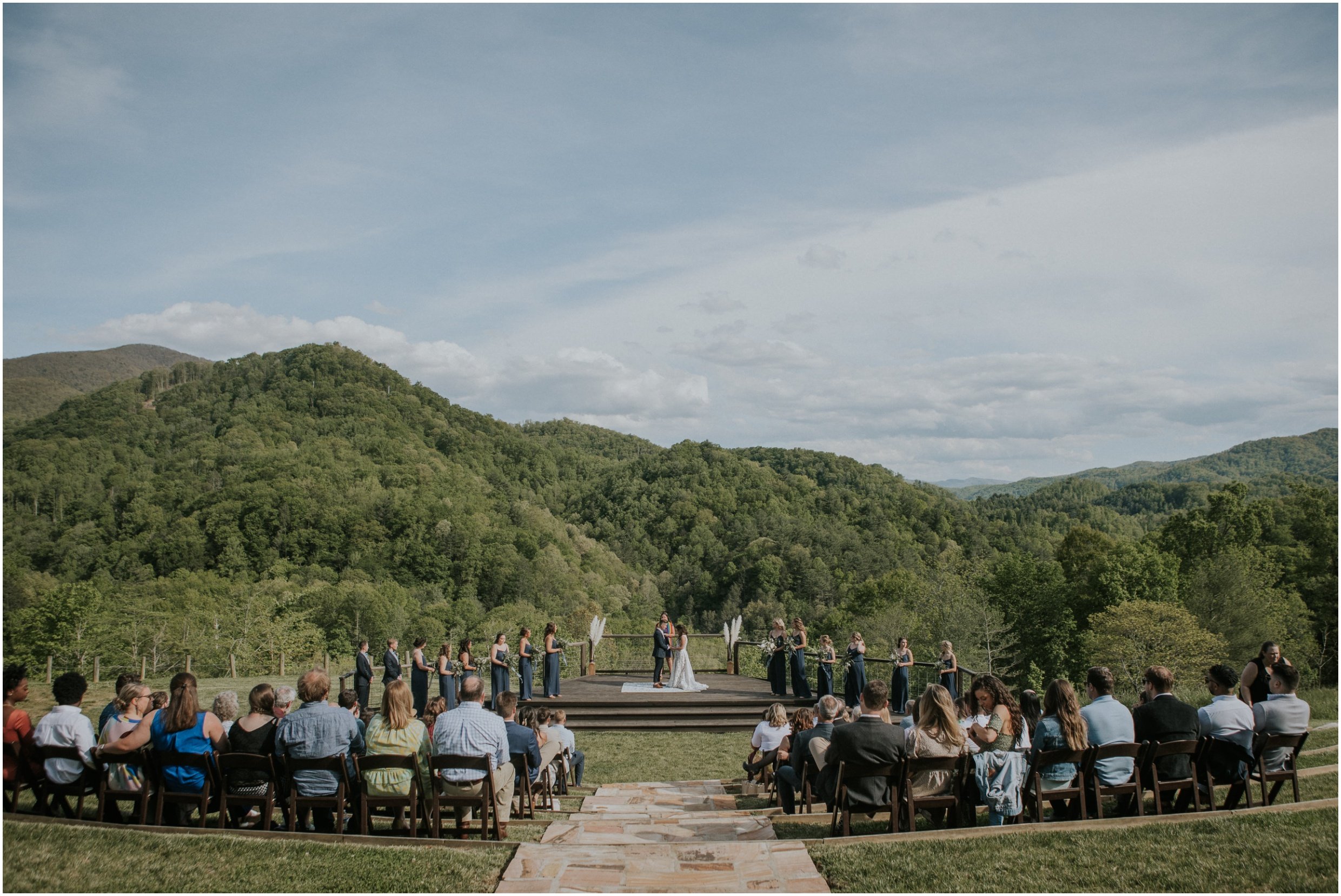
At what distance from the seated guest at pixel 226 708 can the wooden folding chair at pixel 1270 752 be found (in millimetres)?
7280

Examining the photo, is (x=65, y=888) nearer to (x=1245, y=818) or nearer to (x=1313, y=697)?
(x=1245, y=818)

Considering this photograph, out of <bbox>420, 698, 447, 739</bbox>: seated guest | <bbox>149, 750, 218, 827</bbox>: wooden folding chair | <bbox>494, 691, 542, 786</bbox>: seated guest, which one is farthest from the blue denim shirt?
<bbox>420, 698, 447, 739</bbox>: seated guest

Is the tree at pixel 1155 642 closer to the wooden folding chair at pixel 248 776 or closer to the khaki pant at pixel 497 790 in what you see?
the khaki pant at pixel 497 790

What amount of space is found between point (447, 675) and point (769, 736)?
22.5 feet

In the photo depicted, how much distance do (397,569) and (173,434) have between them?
109 ft

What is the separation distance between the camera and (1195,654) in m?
34.7

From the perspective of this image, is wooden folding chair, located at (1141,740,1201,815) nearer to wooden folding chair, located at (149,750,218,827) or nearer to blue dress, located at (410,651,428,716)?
wooden folding chair, located at (149,750,218,827)

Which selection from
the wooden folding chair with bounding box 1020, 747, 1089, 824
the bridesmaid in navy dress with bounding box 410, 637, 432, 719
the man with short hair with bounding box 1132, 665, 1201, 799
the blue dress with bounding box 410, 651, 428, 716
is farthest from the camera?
the blue dress with bounding box 410, 651, 428, 716

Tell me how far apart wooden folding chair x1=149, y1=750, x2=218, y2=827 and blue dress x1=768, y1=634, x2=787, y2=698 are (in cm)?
1045

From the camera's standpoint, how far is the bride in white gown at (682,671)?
1548cm

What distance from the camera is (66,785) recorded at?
5.46 meters

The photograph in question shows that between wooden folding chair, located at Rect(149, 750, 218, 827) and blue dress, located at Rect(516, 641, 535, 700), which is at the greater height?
wooden folding chair, located at Rect(149, 750, 218, 827)

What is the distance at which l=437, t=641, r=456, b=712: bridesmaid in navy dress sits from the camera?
12.7 metres

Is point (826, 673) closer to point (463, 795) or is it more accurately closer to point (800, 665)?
point (800, 665)
